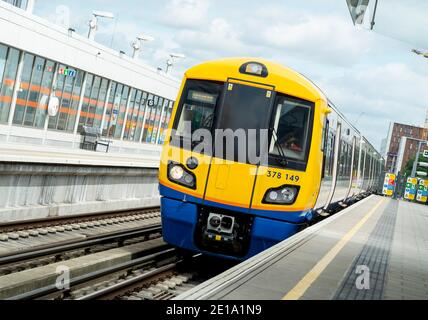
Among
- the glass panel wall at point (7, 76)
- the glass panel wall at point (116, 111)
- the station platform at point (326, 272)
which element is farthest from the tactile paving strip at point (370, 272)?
the glass panel wall at point (116, 111)

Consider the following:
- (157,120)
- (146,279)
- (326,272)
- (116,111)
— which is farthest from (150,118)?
(326,272)

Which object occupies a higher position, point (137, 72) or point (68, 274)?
point (137, 72)

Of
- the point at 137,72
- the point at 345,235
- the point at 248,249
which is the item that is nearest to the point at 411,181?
the point at 137,72

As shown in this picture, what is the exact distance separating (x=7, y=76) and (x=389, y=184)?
123 ft

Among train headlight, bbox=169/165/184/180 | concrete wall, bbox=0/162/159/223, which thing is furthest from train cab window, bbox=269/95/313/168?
concrete wall, bbox=0/162/159/223

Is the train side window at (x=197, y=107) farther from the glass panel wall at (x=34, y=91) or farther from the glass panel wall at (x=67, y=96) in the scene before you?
the glass panel wall at (x=67, y=96)

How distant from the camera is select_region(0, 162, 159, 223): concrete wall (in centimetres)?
Answer: 1287

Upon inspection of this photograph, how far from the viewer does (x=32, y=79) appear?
24.0 meters

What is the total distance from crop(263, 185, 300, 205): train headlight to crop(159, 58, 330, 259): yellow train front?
15 mm

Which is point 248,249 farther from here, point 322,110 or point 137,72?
point 137,72

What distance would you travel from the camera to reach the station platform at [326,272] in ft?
22.2

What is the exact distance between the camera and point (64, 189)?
14977mm
